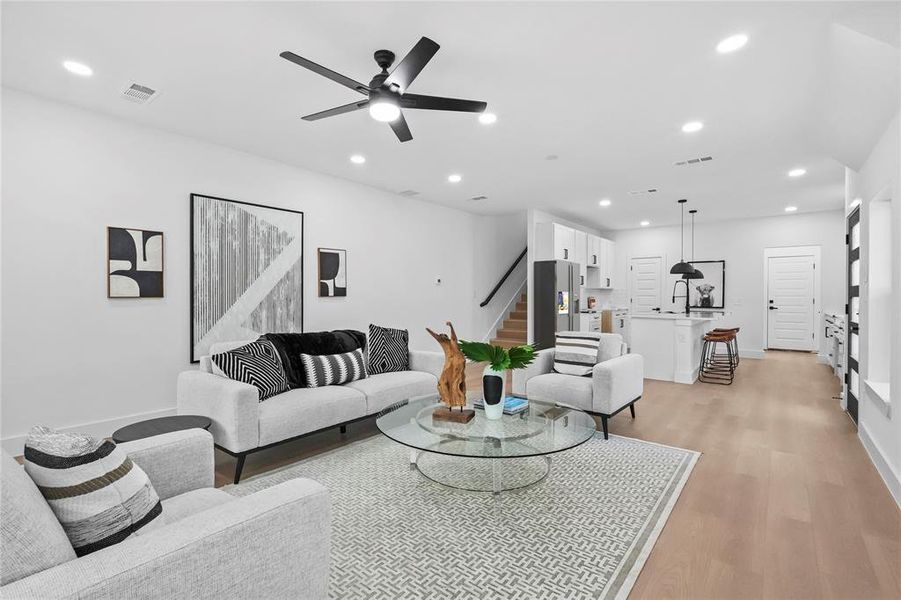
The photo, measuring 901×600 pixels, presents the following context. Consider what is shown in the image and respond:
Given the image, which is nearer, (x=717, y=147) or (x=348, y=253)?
(x=717, y=147)

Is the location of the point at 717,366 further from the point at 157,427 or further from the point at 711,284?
the point at 157,427

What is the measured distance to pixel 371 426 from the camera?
4078 millimetres

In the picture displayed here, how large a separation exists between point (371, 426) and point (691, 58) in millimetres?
3708

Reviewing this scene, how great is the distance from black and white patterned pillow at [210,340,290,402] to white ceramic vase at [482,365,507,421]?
1650 millimetres

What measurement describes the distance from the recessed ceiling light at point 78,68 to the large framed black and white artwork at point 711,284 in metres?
9.91

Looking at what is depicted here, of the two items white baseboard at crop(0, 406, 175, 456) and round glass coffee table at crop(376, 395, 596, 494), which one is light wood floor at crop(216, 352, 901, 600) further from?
white baseboard at crop(0, 406, 175, 456)

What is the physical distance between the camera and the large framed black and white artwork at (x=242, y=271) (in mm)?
4258

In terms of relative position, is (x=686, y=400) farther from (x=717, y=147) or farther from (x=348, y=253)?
(x=348, y=253)

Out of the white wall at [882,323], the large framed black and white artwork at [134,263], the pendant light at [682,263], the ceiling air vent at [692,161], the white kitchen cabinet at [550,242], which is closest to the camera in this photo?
the white wall at [882,323]

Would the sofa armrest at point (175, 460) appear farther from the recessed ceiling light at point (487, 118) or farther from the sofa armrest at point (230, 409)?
the recessed ceiling light at point (487, 118)

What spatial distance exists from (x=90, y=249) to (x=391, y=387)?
2693 mm

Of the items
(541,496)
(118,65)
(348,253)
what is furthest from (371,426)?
(118,65)

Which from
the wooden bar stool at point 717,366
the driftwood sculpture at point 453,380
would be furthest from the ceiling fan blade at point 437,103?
the wooden bar stool at point 717,366

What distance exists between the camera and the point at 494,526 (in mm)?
2305
